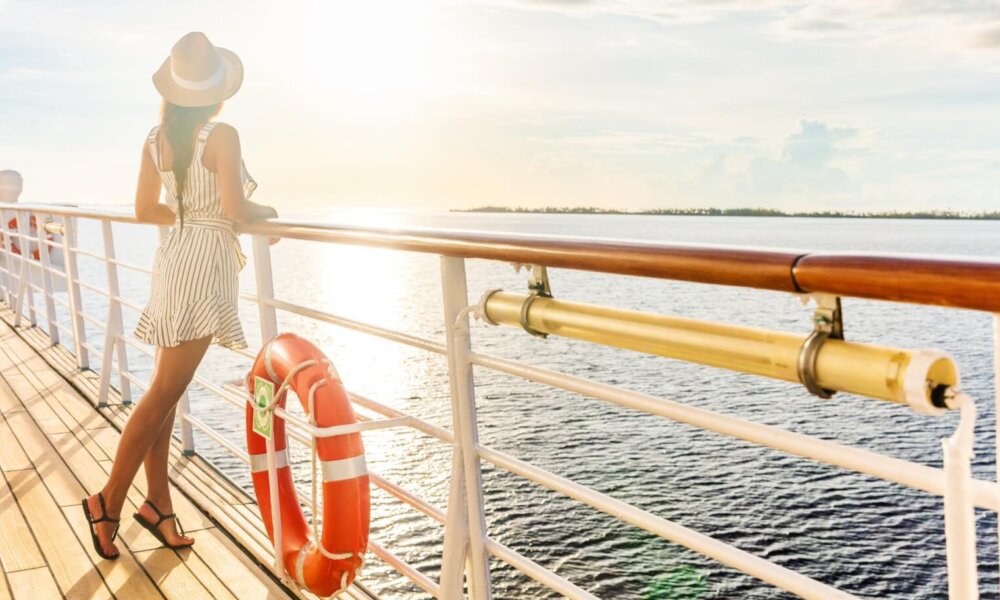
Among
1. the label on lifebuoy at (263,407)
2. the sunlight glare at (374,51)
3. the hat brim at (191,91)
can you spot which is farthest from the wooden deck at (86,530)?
the sunlight glare at (374,51)

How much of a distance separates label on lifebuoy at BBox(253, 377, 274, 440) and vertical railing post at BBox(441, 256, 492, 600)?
44 centimetres

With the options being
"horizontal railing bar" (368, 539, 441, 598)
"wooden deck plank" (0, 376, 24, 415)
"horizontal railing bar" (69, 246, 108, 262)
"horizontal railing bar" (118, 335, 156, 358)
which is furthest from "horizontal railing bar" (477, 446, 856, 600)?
"wooden deck plank" (0, 376, 24, 415)

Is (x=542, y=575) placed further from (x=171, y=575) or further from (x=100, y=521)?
(x=100, y=521)

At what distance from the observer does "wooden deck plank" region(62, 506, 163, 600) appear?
1.92m

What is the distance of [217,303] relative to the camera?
194cm

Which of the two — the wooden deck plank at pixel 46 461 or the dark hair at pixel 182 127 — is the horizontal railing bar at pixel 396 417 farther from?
the wooden deck plank at pixel 46 461

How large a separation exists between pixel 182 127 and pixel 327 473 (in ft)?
2.58

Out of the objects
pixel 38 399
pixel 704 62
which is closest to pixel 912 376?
pixel 38 399

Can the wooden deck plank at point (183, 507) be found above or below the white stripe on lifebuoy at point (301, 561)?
below

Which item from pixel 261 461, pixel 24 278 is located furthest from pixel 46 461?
pixel 24 278

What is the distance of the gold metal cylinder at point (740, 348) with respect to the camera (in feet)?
2.45

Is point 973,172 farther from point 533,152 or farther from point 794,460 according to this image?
point 794,460

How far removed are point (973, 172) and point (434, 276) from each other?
42.9 metres

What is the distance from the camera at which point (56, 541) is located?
2211mm
